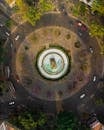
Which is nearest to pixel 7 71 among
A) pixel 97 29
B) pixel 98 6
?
pixel 97 29

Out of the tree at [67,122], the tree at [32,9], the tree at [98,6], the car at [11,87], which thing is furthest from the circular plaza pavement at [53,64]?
the tree at [98,6]

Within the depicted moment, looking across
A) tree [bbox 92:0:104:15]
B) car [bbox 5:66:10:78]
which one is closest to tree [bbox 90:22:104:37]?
tree [bbox 92:0:104:15]

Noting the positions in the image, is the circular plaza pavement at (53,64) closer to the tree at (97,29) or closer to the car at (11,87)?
the car at (11,87)

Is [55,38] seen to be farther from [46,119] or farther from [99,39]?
[46,119]

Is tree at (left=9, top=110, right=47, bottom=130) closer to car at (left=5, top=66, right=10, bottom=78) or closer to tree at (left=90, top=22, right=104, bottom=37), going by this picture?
car at (left=5, top=66, right=10, bottom=78)

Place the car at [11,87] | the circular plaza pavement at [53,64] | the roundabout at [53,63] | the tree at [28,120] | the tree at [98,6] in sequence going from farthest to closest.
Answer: the circular plaza pavement at [53,64]
the roundabout at [53,63]
the car at [11,87]
the tree at [28,120]
the tree at [98,6]

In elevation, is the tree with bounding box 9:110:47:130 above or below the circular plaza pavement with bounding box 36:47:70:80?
below

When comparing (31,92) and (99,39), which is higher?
(99,39)

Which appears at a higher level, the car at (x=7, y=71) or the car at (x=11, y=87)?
the car at (x=7, y=71)

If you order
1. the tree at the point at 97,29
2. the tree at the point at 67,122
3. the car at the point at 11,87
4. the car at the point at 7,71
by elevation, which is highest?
the tree at the point at 97,29

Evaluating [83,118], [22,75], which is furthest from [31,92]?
[83,118]

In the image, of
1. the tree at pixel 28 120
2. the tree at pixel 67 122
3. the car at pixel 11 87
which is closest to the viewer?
the tree at pixel 28 120
